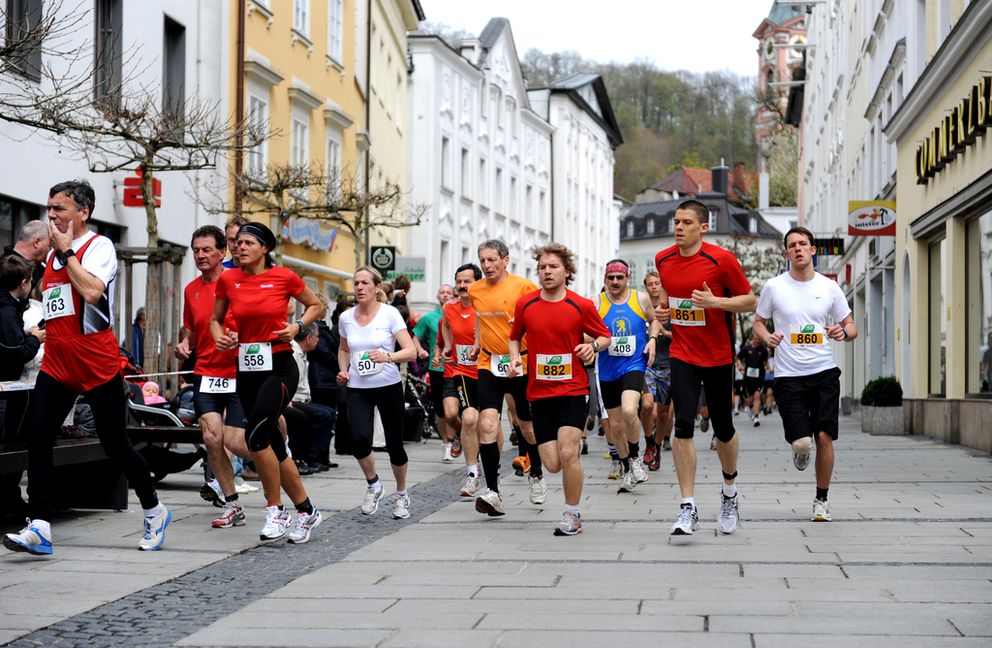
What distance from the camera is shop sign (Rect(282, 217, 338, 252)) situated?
2945 cm

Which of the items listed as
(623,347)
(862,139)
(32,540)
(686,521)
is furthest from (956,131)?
(862,139)

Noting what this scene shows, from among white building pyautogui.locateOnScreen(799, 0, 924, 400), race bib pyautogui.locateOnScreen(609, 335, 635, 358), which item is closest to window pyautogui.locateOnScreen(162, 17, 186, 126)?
race bib pyautogui.locateOnScreen(609, 335, 635, 358)

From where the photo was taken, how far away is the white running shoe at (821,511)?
33.6ft

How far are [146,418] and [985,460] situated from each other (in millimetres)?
9226

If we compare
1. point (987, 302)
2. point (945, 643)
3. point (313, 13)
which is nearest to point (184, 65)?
point (313, 13)

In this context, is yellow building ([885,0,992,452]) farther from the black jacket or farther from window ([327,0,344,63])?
window ([327,0,344,63])

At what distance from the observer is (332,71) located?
34.0 m

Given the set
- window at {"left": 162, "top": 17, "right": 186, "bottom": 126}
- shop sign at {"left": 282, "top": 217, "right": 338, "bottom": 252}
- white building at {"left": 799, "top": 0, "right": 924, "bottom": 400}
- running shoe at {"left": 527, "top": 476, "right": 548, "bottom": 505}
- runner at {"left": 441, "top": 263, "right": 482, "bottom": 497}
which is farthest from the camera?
shop sign at {"left": 282, "top": 217, "right": 338, "bottom": 252}

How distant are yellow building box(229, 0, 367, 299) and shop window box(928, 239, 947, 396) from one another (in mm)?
9954

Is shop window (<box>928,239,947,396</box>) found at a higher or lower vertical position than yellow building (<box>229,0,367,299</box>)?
lower

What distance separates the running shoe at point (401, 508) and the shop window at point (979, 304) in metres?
10.3

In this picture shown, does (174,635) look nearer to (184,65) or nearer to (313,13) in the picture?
(184,65)

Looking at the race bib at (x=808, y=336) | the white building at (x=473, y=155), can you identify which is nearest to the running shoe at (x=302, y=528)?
the race bib at (x=808, y=336)

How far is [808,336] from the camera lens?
10.1 m
